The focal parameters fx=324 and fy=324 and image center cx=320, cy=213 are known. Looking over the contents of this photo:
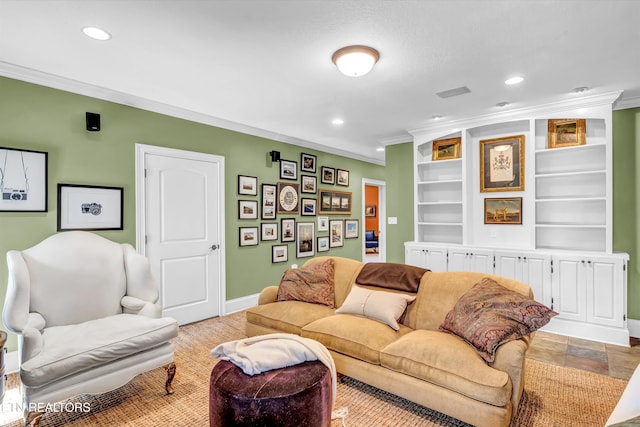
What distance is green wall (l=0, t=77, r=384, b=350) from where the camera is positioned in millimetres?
2762

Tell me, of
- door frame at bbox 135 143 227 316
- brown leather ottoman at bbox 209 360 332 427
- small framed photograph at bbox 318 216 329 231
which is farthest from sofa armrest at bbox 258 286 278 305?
small framed photograph at bbox 318 216 329 231

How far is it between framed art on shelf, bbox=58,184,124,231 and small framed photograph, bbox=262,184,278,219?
6.19ft

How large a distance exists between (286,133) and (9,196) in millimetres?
3245

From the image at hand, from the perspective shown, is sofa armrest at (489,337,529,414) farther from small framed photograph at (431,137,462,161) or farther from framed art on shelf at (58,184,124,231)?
framed art on shelf at (58,184,124,231)

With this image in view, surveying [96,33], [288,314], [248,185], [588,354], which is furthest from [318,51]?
[588,354]

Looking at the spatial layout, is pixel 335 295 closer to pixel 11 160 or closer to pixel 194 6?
pixel 194 6

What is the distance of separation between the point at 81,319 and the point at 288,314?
1678mm

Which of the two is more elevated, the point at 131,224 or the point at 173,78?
the point at 173,78

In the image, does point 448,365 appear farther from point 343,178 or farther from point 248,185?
point 343,178

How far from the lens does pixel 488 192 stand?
14.1 ft

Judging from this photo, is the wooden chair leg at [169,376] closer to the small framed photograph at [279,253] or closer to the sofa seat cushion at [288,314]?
the sofa seat cushion at [288,314]

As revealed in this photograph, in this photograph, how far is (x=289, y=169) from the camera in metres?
5.20

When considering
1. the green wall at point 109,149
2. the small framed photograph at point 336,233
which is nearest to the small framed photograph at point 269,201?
the green wall at point 109,149

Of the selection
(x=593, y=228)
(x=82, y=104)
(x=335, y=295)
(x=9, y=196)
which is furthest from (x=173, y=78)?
(x=593, y=228)
